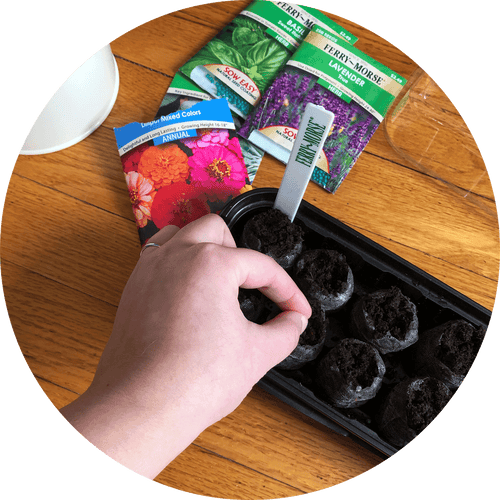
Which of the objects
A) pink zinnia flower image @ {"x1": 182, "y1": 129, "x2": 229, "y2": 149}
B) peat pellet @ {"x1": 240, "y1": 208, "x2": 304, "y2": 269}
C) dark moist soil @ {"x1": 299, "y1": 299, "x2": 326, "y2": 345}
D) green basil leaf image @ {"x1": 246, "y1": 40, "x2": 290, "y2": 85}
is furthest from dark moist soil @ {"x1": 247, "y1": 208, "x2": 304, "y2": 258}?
green basil leaf image @ {"x1": 246, "y1": 40, "x2": 290, "y2": 85}

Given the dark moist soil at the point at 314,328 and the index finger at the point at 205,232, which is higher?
the index finger at the point at 205,232

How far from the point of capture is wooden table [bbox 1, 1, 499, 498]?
1.99 feet

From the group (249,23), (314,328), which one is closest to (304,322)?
(314,328)

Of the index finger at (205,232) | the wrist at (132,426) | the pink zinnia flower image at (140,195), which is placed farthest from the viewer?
the pink zinnia flower image at (140,195)

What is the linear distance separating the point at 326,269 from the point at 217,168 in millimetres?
281

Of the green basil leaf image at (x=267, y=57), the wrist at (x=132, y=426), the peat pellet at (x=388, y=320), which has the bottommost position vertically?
the wrist at (x=132, y=426)

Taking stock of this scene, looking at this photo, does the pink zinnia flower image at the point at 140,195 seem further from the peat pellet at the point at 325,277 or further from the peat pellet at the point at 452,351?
the peat pellet at the point at 452,351

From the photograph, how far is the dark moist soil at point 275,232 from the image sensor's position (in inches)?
24.3

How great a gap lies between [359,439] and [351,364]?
12cm

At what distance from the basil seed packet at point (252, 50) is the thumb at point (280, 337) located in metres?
0.43

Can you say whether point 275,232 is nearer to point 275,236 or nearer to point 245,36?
point 275,236

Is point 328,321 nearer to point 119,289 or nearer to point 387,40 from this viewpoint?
point 119,289

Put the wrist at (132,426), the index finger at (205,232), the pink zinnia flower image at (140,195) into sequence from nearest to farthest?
the wrist at (132,426) → the index finger at (205,232) → the pink zinnia flower image at (140,195)

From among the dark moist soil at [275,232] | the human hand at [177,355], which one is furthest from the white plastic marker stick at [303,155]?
the human hand at [177,355]
